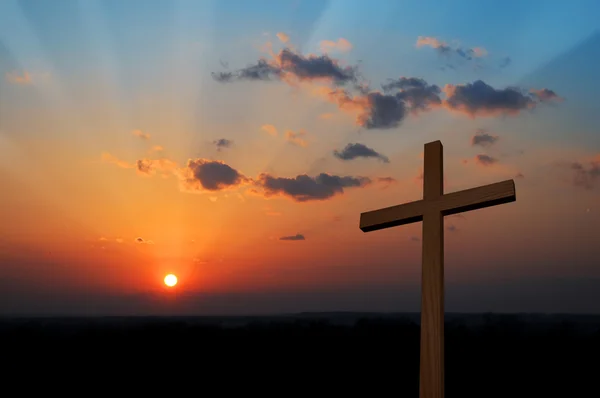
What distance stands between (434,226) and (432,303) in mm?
588

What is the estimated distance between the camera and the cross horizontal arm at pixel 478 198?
12.4 ft

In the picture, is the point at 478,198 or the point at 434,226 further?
the point at 434,226

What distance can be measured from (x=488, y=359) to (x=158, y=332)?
1587 cm

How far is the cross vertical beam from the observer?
144 inches

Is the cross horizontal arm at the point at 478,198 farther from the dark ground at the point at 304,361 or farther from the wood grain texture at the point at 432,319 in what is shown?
the dark ground at the point at 304,361

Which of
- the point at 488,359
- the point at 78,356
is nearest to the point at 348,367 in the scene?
the point at 488,359

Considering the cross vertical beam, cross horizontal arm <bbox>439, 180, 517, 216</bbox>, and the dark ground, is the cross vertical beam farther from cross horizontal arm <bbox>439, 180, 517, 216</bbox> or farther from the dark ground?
the dark ground

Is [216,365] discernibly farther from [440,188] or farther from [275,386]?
[440,188]

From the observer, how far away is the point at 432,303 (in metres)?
3.78

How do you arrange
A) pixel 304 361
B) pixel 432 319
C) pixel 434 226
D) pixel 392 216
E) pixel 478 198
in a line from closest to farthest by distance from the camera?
1. pixel 432 319
2. pixel 478 198
3. pixel 434 226
4. pixel 392 216
5. pixel 304 361

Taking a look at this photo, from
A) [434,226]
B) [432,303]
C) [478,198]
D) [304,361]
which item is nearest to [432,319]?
[432,303]

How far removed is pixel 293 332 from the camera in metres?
22.8

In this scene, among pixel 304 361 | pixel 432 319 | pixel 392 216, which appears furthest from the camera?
pixel 304 361

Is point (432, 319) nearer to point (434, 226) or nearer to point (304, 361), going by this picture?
point (434, 226)
